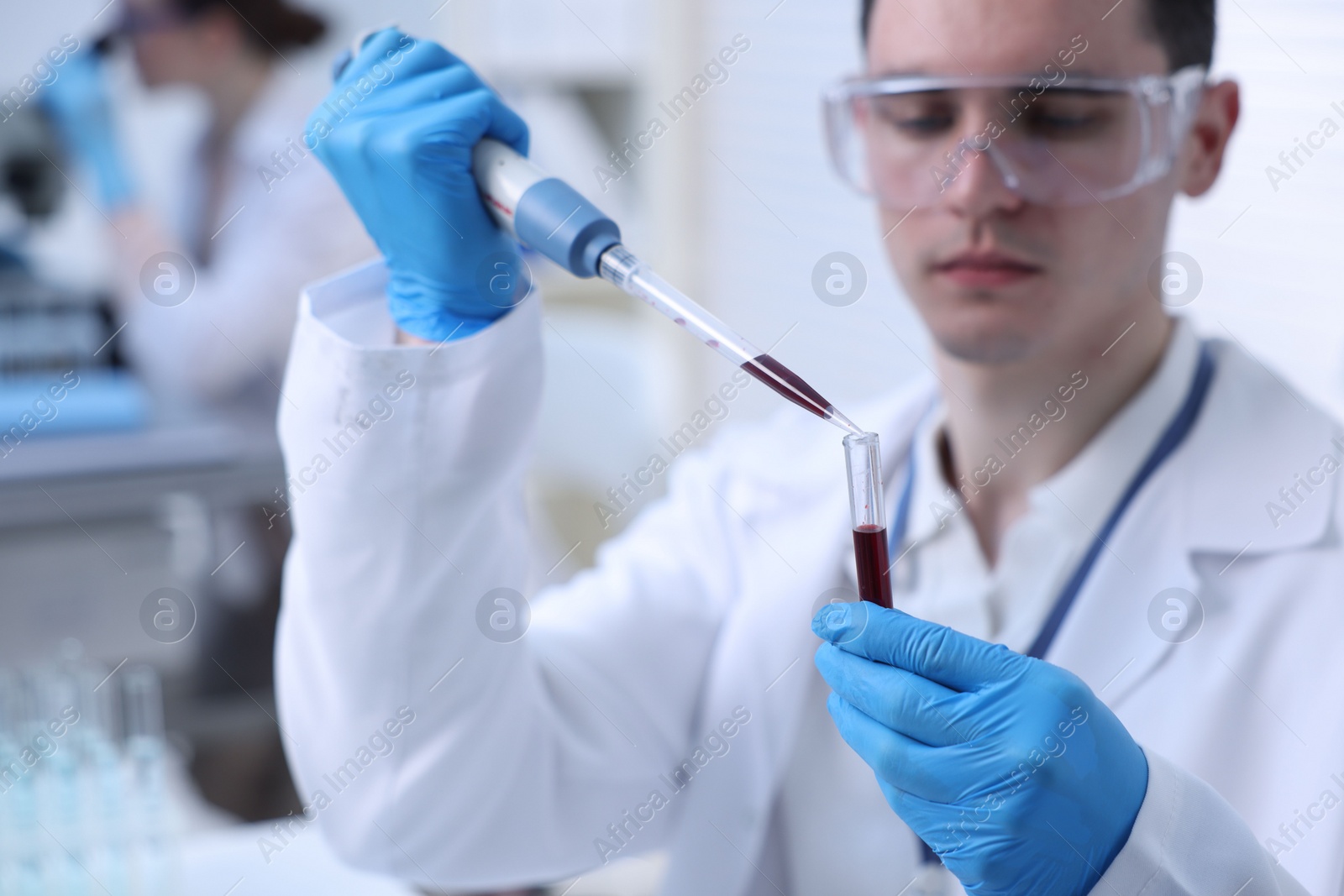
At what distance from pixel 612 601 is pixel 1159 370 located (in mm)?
630

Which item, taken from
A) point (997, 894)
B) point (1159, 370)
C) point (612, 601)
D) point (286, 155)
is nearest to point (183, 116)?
point (286, 155)

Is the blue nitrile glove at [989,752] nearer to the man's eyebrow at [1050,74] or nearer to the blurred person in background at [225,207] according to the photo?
the man's eyebrow at [1050,74]

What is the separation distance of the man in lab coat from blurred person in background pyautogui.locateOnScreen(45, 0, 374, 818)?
Result: 130 cm

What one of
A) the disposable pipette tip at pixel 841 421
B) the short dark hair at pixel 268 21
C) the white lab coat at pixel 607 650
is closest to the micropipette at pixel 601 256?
the disposable pipette tip at pixel 841 421

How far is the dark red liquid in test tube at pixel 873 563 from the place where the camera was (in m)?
0.82

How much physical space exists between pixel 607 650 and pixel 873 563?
0.57 meters

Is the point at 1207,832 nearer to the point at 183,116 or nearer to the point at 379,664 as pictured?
the point at 379,664

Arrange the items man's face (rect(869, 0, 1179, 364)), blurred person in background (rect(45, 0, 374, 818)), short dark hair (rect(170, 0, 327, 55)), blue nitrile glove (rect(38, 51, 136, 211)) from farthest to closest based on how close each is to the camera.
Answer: blue nitrile glove (rect(38, 51, 136, 211)) < short dark hair (rect(170, 0, 327, 55)) < blurred person in background (rect(45, 0, 374, 818)) < man's face (rect(869, 0, 1179, 364))

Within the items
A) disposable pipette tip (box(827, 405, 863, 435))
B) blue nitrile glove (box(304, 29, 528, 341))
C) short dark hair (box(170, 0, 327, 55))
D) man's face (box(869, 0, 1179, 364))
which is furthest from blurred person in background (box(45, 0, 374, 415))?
disposable pipette tip (box(827, 405, 863, 435))

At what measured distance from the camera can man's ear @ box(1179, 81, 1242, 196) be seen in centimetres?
122

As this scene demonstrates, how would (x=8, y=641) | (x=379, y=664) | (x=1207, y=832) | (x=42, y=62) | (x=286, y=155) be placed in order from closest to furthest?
(x=1207, y=832), (x=379, y=664), (x=8, y=641), (x=286, y=155), (x=42, y=62)

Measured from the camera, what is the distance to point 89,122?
10.3 feet

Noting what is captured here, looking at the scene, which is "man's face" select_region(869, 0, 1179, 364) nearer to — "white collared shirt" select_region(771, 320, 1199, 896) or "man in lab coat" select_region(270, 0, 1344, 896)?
"man in lab coat" select_region(270, 0, 1344, 896)

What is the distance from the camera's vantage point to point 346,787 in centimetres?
120
